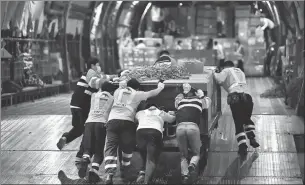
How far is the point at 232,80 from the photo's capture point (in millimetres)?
11867

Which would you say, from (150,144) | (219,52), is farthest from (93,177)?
(219,52)

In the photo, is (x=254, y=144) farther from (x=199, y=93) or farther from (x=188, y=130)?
(x=188, y=130)

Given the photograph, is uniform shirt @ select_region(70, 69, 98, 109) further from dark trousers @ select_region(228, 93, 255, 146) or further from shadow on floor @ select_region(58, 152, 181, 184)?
dark trousers @ select_region(228, 93, 255, 146)

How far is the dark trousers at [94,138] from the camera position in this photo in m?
10.5

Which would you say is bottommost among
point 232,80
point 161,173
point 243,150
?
point 161,173

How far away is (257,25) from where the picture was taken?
98.2ft

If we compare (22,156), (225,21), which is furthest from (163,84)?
(225,21)

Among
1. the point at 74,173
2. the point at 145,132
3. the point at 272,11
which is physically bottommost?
the point at 74,173

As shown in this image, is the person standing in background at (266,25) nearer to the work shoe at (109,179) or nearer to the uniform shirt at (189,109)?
the uniform shirt at (189,109)

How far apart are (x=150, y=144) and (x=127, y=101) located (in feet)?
2.62

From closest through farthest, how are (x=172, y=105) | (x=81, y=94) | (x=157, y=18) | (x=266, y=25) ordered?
(x=172, y=105) < (x=81, y=94) < (x=266, y=25) < (x=157, y=18)

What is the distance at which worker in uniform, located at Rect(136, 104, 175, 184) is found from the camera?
9867 mm

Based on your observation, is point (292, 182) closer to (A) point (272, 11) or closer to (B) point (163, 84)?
(B) point (163, 84)

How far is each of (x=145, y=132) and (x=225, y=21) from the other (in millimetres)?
23245
